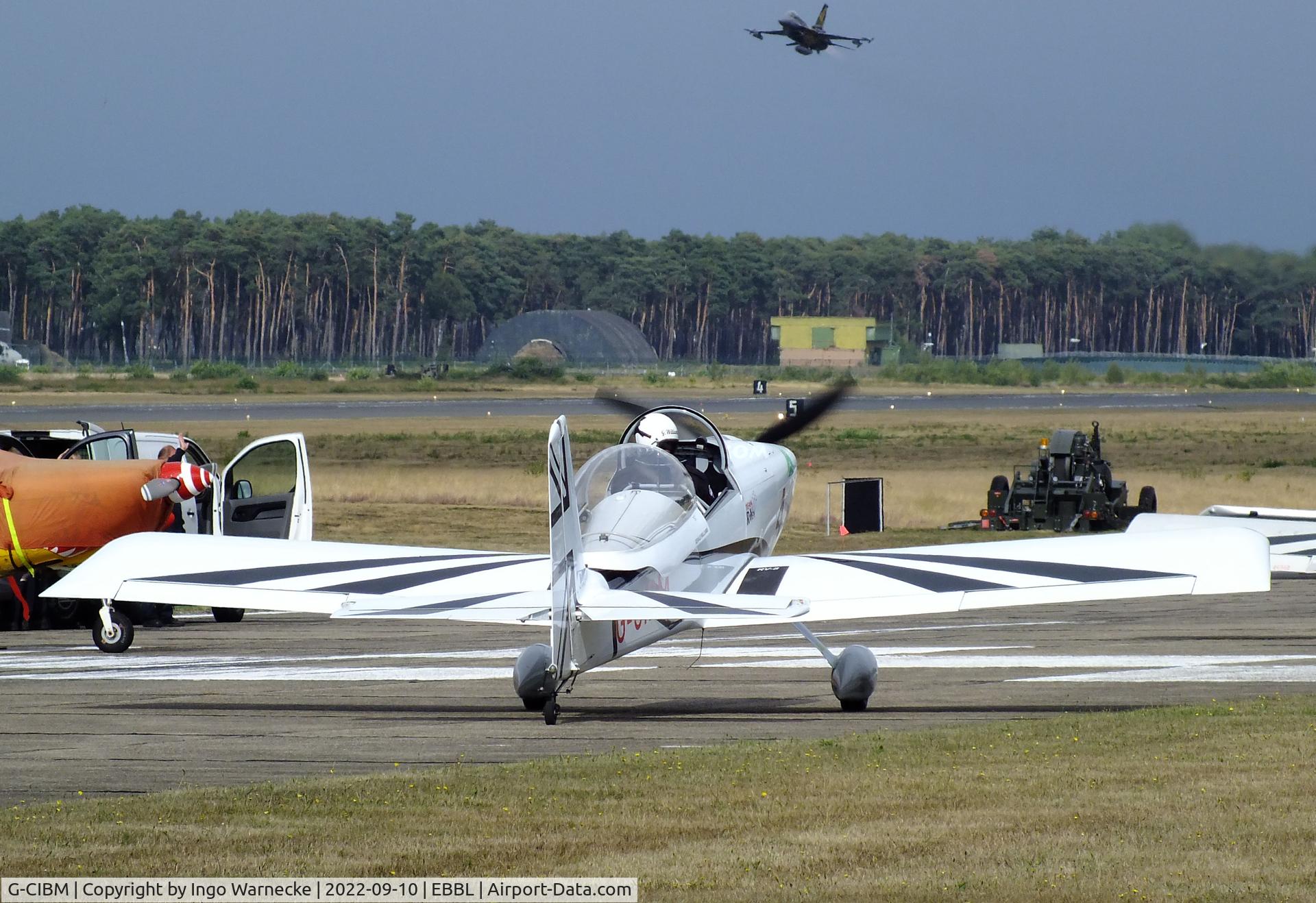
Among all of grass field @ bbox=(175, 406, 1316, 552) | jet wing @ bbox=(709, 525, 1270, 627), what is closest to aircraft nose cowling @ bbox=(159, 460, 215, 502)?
jet wing @ bbox=(709, 525, 1270, 627)

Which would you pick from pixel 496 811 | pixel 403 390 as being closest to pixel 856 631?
pixel 496 811

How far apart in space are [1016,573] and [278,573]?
16.4 feet

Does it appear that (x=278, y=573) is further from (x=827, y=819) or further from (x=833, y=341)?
(x=833, y=341)

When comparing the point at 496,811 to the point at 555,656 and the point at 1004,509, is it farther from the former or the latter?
the point at 1004,509

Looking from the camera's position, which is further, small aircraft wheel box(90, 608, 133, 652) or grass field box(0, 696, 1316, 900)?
small aircraft wheel box(90, 608, 133, 652)

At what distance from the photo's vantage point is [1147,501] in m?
32.1

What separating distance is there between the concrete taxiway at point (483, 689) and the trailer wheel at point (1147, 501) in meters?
12.6

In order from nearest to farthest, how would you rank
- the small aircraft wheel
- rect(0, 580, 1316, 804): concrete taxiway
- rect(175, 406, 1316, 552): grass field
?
rect(0, 580, 1316, 804): concrete taxiway → the small aircraft wheel → rect(175, 406, 1316, 552): grass field

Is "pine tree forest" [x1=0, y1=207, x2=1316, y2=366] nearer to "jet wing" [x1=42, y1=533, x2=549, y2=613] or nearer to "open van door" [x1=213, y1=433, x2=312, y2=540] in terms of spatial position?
"open van door" [x1=213, y1=433, x2=312, y2=540]

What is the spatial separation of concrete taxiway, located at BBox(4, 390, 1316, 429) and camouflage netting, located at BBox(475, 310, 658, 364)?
49.9m

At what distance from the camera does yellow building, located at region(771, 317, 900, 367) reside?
15025 centimetres

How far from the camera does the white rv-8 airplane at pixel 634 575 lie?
32.7 ft

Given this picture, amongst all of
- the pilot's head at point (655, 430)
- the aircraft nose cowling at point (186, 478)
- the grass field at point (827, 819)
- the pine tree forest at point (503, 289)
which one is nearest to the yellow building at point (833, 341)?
the pine tree forest at point (503, 289)

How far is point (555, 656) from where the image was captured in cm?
1005
